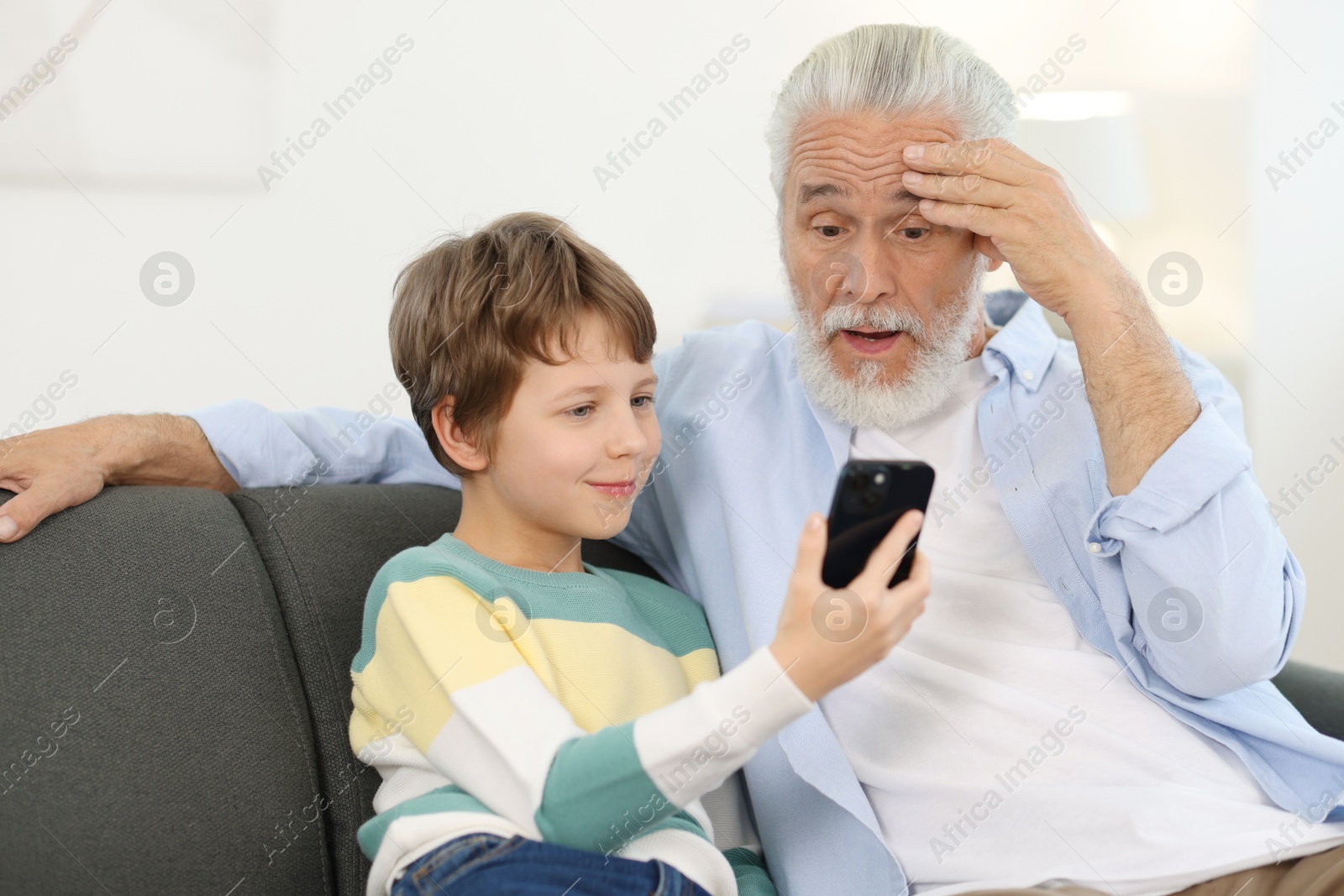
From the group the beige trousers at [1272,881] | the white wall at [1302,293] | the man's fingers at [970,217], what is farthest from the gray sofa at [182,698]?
the white wall at [1302,293]

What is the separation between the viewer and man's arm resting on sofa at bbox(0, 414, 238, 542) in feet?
4.15

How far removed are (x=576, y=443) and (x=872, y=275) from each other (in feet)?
1.82

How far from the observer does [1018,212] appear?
56.9 inches

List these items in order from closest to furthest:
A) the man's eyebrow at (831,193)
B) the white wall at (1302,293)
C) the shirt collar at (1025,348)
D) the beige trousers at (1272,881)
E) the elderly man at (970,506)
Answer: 1. the beige trousers at (1272,881)
2. the elderly man at (970,506)
3. the man's eyebrow at (831,193)
4. the shirt collar at (1025,348)
5. the white wall at (1302,293)

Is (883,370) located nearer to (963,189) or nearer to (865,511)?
(963,189)

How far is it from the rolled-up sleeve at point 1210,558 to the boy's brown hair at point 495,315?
0.68m

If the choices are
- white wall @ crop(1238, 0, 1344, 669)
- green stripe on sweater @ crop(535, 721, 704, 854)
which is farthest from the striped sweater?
white wall @ crop(1238, 0, 1344, 669)

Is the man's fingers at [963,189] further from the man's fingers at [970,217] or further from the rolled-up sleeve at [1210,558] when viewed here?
the rolled-up sleeve at [1210,558]

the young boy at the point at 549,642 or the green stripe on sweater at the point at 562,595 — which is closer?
the young boy at the point at 549,642

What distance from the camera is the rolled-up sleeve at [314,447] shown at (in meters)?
1.54

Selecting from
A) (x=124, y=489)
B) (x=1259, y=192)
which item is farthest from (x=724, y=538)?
(x=1259, y=192)

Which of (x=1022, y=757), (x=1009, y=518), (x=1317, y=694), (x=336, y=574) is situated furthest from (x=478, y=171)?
(x=1317, y=694)

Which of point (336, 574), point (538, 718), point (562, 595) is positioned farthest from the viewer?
point (336, 574)

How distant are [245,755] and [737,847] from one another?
0.67m
